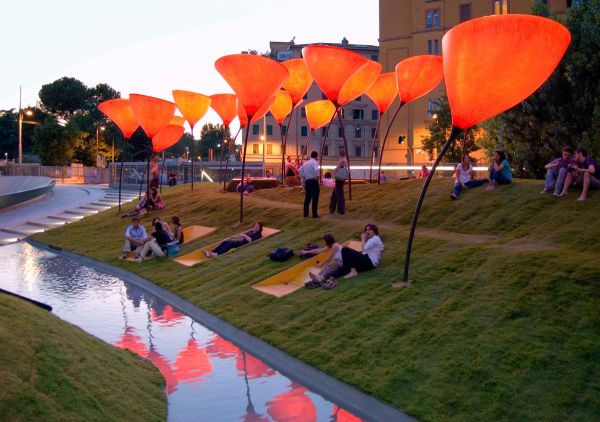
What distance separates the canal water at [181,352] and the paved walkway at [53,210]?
12.8 meters

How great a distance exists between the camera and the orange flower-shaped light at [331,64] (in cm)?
2183

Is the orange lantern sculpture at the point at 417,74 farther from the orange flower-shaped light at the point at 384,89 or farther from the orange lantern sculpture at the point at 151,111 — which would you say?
the orange lantern sculpture at the point at 151,111

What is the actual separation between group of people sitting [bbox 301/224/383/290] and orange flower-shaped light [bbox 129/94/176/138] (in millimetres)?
17641

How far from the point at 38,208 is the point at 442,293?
1330 inches

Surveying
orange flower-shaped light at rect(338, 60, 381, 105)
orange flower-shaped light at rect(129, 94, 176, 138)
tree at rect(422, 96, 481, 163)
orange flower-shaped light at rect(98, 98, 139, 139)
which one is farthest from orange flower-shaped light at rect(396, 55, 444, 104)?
tree at rect(422, 96, 481, 163)

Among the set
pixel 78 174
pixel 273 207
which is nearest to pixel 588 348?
pixel 273 207

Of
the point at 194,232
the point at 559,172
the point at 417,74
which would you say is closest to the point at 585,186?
the point at 559,172

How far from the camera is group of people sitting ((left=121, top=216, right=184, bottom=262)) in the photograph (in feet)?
68.5

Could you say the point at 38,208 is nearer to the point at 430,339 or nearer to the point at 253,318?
the point at 253,318

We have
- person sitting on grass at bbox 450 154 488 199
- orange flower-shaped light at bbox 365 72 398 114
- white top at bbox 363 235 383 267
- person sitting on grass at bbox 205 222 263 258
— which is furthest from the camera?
orange flower-shaped light at bbox 365 72 398 114

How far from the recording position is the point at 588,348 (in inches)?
340

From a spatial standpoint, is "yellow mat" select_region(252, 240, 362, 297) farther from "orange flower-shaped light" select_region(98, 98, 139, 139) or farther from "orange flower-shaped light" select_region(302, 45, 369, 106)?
"orange flower-shaped light" select_region(98, 98, 139, 139)

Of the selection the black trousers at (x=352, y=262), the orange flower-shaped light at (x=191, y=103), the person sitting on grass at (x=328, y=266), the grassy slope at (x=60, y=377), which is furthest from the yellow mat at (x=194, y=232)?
the grassy slope at (x=60, y=377)

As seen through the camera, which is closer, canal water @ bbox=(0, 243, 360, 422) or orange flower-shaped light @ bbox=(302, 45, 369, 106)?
canal water @ bbox=(0, 243, 360, 422)
